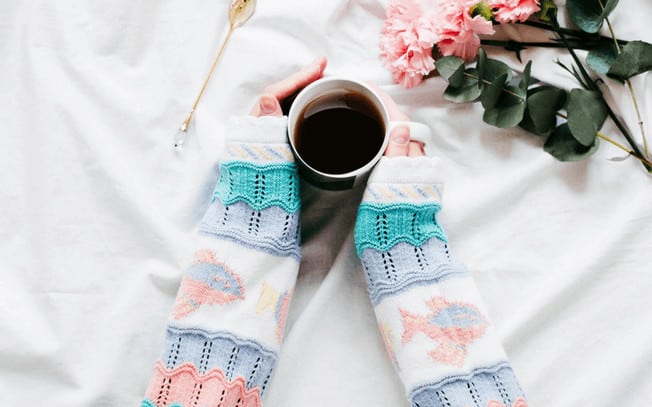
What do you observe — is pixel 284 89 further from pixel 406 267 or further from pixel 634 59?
pixel 634 59

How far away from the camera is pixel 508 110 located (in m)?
0.87

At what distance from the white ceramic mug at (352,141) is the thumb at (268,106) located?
0.13 ft

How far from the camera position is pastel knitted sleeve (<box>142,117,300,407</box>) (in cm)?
79

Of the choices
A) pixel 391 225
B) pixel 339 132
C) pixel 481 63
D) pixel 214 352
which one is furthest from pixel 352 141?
pixel 214 352

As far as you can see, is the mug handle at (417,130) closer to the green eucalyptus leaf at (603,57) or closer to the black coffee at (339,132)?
the black coffee at (339,132)

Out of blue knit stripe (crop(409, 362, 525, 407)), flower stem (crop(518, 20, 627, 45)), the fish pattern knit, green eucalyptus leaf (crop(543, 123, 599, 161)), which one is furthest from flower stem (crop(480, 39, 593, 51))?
blue knit stripe (crop(409, 362, 525, 407))

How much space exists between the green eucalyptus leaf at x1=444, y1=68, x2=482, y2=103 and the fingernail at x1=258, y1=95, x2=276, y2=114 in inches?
10.0

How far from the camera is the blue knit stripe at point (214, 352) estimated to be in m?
0.79

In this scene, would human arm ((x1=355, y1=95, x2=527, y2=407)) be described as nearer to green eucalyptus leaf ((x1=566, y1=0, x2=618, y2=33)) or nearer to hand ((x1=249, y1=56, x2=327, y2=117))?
hand ((x1=249, y1=56, x2=327, y2=117))

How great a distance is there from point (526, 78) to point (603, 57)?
114mm

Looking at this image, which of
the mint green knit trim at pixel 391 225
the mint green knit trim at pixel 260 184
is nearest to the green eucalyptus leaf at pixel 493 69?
the mint green knit trim at pixel 391 225

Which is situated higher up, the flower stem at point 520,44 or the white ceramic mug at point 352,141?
the flower stem at point 520,44

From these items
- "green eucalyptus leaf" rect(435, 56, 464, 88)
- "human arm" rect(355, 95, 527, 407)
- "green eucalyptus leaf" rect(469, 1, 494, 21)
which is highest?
"green eucalyptus leaf" rect(469, 1, 494, 21)

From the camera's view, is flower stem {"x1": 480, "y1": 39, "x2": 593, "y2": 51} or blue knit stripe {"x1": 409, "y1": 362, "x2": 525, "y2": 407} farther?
flower stem {"x1": 480, "y1": 39, "x2": 593, "y2": 51}
